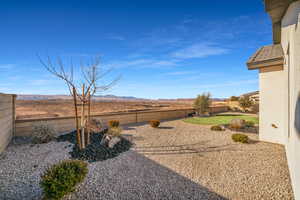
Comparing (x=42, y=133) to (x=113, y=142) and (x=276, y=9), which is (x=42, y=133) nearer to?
(x=113, y=142)

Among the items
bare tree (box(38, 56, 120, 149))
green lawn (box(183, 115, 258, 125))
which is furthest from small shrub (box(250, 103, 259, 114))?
bare tree (box(38, 56, 120, 149))

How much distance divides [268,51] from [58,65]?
7910 millimetres

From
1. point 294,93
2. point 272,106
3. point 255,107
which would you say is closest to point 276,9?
point 294,93

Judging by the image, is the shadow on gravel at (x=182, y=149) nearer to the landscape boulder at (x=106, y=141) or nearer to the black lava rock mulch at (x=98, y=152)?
the black lava rock mulch at (x=98, y=152)

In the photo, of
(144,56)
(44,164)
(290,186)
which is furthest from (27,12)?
(290,186)

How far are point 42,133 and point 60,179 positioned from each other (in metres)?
4.16

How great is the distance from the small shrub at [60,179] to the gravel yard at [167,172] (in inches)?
15.4

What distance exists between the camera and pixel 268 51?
17.9 ft

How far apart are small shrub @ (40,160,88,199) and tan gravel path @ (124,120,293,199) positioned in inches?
86.9

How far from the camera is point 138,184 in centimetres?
272

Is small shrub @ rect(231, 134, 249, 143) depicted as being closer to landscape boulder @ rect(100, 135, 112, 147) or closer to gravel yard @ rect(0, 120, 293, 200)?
gravel yard @ rect(0, 120, 293, 200)

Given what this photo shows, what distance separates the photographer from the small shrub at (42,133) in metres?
4.98

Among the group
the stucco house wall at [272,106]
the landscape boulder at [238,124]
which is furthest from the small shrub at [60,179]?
the landscape boulder at [238,124]

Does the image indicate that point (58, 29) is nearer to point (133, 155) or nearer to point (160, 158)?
point (133, 155)
